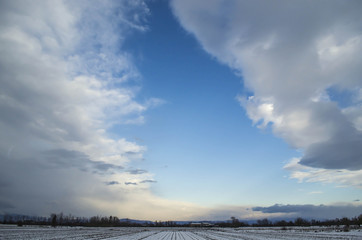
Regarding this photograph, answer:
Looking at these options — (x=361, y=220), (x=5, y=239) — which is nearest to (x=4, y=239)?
(x=5, y=239)

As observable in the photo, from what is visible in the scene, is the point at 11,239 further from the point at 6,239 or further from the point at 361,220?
the point at 361,220

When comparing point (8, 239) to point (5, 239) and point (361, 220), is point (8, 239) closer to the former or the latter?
point (5, 239)

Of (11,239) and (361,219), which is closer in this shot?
(11,239)

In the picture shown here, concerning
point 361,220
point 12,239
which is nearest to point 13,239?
point 12,239

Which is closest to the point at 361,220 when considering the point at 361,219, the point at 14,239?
the point at 361,219

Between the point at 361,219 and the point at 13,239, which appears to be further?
the point at 361,219

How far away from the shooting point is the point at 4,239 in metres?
34.4

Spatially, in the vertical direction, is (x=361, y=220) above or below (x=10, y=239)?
below

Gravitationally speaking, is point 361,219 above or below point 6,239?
below

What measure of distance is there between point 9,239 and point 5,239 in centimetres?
69

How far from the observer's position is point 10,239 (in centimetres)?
3441

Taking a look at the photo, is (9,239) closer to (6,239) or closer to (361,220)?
(6,239)

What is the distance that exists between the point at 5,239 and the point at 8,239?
2.01 feet

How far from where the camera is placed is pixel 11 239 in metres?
34.4
